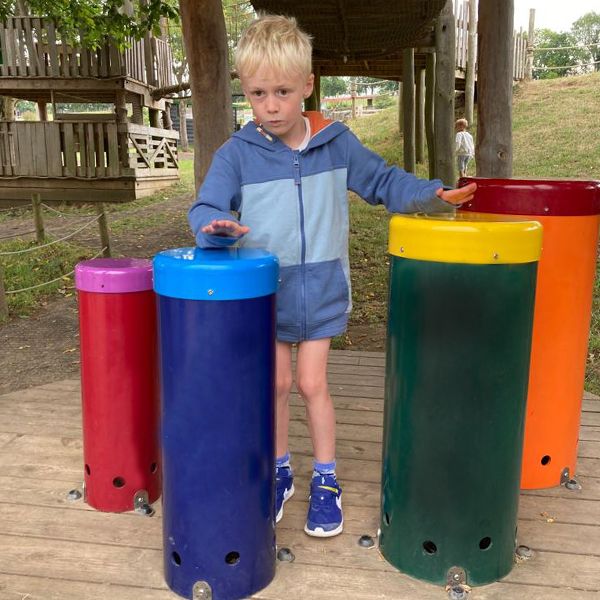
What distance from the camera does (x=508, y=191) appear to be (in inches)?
104

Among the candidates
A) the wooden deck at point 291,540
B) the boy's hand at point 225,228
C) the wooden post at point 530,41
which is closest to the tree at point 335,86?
the wooden post at point 530,41

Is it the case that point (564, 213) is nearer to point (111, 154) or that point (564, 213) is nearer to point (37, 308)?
point (37, 308)

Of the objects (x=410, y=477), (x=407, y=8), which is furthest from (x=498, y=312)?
(x=407, y=8)

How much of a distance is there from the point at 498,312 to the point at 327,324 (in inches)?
26.0

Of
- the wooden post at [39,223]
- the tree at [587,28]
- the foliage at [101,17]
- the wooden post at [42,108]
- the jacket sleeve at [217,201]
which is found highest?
the tree at [587,28]

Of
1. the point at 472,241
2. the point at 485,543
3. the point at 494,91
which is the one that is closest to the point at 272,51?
the point at 472,241

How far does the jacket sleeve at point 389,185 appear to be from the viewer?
2283mm

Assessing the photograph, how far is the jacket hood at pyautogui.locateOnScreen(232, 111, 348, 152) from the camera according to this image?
7.72 feet

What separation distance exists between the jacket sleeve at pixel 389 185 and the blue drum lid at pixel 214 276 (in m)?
0.59

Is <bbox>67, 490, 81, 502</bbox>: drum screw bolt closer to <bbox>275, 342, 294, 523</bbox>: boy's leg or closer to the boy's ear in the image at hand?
<bbox>275, 342, 294, 523</bbox>: boy's leg

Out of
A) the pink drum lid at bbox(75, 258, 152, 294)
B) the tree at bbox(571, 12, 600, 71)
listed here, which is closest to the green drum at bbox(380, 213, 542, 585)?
the pink drum lid at bbox(75, 258, 152, 294)

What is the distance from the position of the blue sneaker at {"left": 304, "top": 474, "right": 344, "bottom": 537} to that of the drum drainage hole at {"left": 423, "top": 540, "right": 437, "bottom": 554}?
39 cm

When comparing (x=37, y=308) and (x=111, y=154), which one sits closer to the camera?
(x=37, y=308)

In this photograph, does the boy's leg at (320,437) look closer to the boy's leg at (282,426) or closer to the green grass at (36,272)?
the boy's leg at (282,426)
